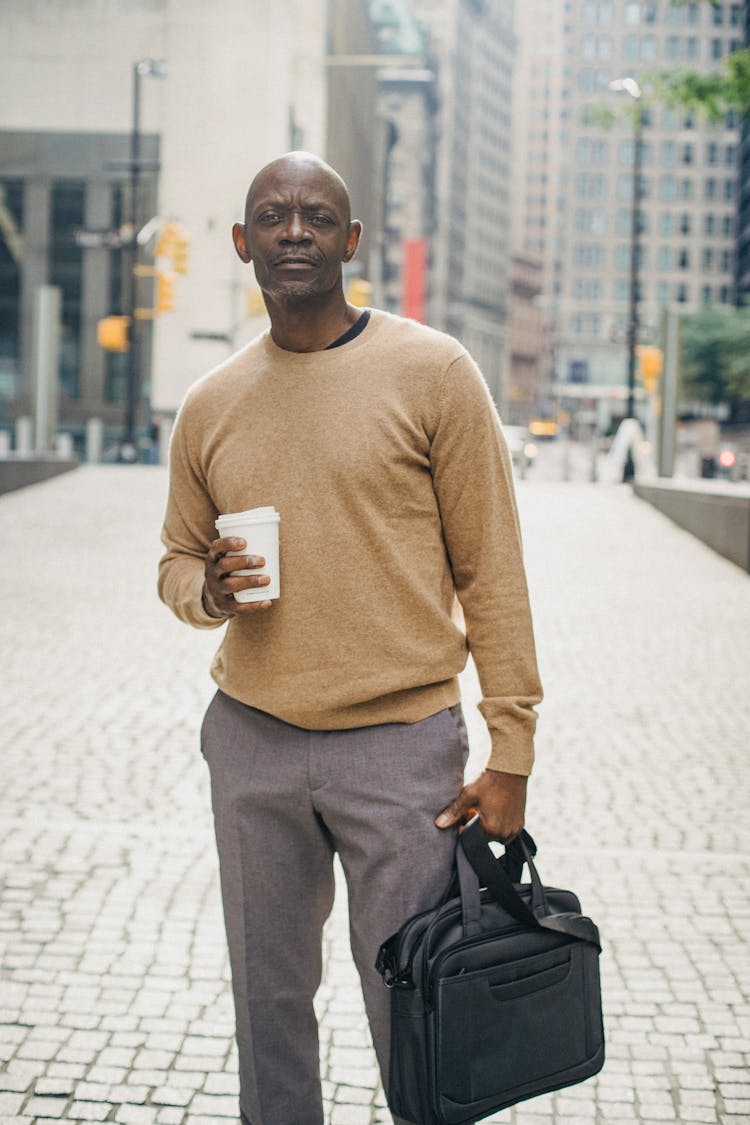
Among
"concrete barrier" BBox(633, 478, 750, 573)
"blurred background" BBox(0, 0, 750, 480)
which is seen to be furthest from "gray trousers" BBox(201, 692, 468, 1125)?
"blurred background" BBox(0, 0, 750, 480)

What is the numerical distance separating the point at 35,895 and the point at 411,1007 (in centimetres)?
264

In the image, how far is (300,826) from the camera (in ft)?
7.98

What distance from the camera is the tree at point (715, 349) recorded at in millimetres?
65062

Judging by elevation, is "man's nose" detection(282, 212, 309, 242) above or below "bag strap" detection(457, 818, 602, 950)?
above

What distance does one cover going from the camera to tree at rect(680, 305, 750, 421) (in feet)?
213

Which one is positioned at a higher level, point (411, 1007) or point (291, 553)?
point (291, 553)

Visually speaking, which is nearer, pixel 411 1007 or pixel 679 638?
pixel 411 1007

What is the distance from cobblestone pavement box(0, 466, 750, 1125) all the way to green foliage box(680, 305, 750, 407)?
56749 mm

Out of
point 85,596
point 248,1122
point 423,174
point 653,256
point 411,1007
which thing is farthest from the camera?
point 653,256

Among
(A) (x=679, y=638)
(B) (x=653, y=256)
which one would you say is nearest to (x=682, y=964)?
(A) (x=679, y=638)

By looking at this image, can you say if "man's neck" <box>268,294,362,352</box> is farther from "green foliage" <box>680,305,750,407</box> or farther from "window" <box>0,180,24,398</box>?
"green foliage" <box>680,305,750,407</box>

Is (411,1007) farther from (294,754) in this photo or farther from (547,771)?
(547,771)

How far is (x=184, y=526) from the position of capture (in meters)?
2.66

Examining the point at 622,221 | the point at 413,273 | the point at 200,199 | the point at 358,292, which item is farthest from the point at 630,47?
the point at 358,292
